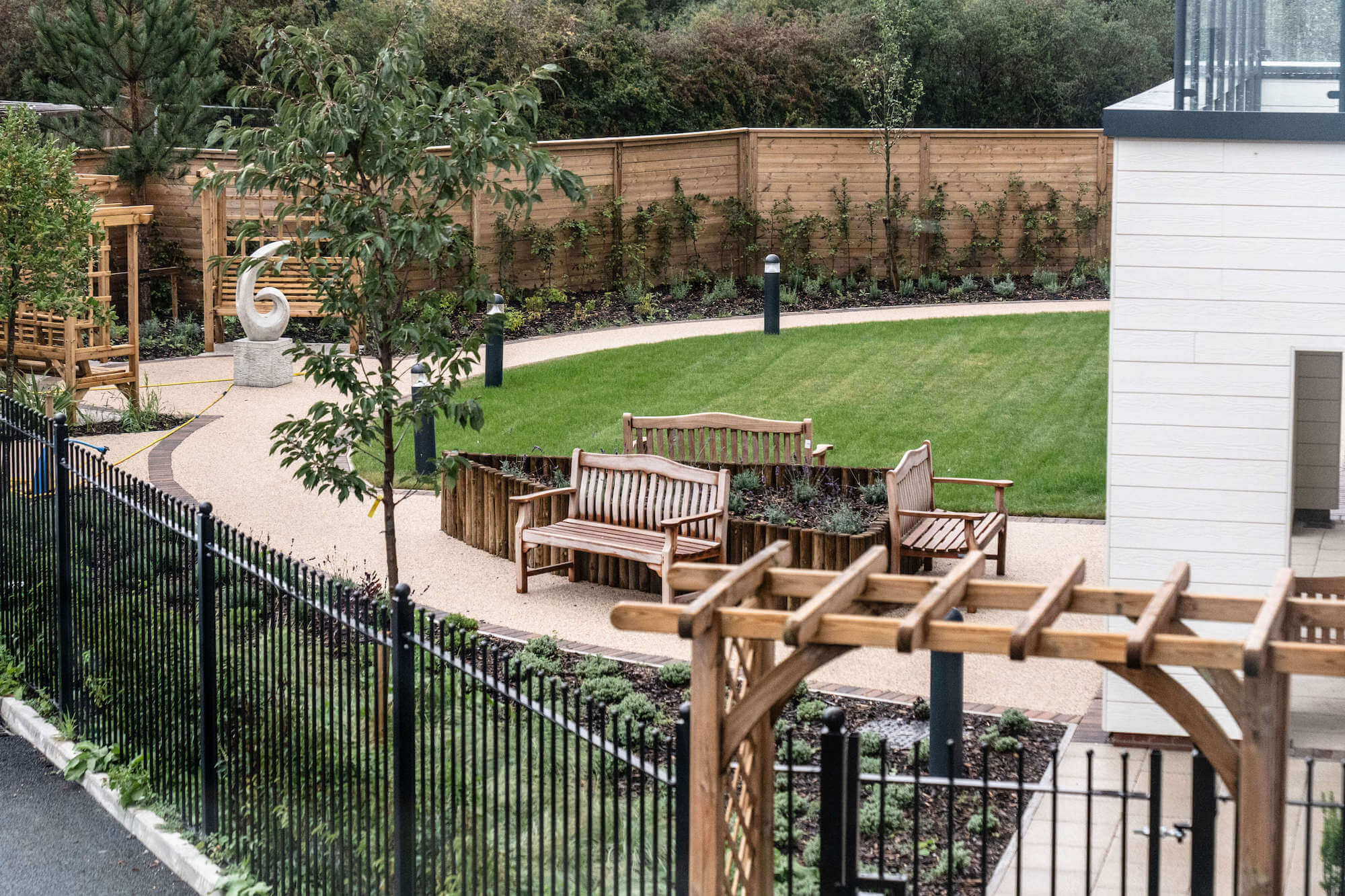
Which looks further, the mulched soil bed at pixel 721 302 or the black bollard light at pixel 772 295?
the mulched soil bed at pixel 721 302

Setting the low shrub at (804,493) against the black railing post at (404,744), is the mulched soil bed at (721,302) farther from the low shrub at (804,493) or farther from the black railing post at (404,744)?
the black railing post at (404,744)

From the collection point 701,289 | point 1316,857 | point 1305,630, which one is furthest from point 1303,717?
point 701,289

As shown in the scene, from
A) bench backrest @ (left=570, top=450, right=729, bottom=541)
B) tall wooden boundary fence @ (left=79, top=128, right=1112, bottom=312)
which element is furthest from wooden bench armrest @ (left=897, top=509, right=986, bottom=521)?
tall wooden boundary fence @ (left=79, top=128, right=1112, bottom=312)

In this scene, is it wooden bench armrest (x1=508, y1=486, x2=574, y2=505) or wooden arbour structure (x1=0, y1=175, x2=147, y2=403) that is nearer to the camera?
wooden bench armrest (x1=508, y1=486, x2=574, y2=505)

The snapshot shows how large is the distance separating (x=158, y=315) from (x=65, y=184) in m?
7.61

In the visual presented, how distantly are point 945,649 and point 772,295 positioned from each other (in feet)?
49.1

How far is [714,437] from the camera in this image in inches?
480

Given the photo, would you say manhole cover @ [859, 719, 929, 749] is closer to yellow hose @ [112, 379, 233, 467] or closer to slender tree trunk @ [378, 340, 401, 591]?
slender tree trunk @ [378, 340, 401, 591]

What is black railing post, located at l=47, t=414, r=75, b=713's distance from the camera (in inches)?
325

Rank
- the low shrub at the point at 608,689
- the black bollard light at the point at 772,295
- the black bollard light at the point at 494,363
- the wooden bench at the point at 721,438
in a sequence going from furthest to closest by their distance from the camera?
1. the black bollard light at the point at 772,295
2. the black bollard light at the point at 494,363
3. the wooden bench at the point at 721,438
4. the low shrub at the point at 608,689

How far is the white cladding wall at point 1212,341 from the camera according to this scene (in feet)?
23.1

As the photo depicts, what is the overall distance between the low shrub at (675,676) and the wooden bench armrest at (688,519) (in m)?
1.42

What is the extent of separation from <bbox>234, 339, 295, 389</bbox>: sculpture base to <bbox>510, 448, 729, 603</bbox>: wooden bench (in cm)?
736

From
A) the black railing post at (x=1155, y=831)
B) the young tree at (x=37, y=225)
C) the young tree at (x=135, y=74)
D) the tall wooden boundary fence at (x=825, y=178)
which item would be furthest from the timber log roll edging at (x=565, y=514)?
the young tree at (x=135, y=74)
